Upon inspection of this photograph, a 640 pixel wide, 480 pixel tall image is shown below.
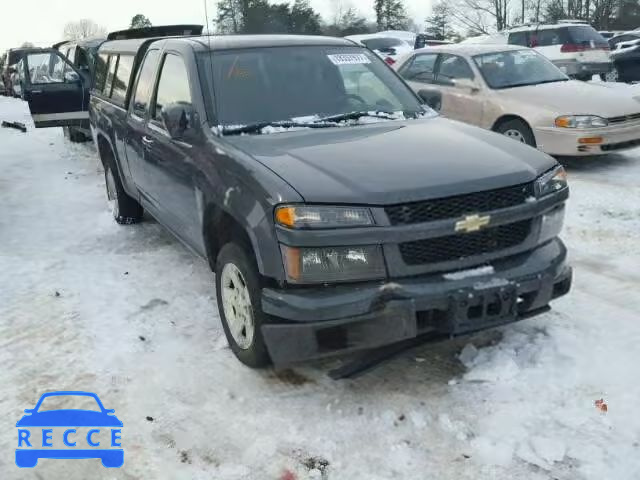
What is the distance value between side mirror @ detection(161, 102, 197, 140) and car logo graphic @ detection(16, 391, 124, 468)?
1624 mm

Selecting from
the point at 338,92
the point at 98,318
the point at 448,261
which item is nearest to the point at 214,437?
the point at 448,261

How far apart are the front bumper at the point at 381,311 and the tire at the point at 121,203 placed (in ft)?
12.0

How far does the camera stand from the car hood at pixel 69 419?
10.2 feet

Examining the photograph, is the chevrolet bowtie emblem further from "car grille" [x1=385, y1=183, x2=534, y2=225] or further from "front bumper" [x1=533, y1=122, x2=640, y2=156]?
"front bumper" [x1=533, y1=122, x2=640, y2=156]

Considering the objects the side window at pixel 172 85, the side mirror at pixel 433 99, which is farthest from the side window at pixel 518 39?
the side window at pixel 172 85

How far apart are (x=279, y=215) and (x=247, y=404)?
3.33 ft

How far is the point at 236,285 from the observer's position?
342 centimetres

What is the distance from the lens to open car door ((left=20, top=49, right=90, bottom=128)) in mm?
10047

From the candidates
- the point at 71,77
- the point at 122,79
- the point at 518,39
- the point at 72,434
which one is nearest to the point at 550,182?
the point at 72,434

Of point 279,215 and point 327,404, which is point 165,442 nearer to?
point 327,404

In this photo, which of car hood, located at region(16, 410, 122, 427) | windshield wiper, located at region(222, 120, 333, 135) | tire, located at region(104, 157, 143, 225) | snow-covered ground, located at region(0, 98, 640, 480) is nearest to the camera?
snow-covered ground, located at region(0, 98, 640, 480)

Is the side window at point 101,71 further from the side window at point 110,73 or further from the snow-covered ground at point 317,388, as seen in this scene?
the snow-covered ground at point 317,388

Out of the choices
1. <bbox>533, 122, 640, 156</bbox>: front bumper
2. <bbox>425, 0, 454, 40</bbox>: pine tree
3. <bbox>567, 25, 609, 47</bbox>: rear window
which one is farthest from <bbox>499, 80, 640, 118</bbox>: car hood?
<bbox>425, 0, 454, 40</bbox>: pine tree

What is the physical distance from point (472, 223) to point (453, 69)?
6.38 metres
